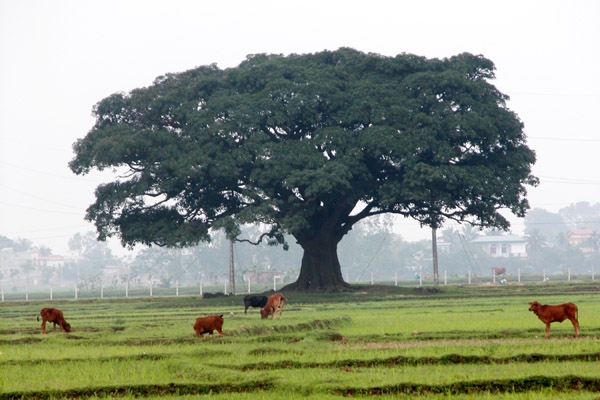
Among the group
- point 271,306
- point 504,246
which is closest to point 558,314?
point 271,306

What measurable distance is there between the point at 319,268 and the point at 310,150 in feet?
24.5

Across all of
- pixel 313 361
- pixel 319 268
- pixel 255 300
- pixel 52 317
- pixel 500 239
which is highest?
pixel 500 239

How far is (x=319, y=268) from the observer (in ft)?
166

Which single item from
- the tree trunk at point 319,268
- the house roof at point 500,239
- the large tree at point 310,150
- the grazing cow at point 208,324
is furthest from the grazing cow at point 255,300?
the house roof at point 500,239

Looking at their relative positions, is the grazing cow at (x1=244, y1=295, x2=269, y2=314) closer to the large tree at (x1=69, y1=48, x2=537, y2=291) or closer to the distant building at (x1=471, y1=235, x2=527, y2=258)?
the large tree at (x1=69, y1=48, x2=537, y2=291)

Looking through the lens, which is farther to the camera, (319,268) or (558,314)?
(319,268)

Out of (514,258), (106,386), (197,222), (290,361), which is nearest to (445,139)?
(197,222)

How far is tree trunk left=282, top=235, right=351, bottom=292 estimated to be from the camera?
5034 centimetres

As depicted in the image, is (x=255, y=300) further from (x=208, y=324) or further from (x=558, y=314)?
(x=558, y=314)

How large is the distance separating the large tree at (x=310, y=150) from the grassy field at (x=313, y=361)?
20.2 metres

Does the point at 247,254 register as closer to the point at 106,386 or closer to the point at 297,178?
the point at 297,178

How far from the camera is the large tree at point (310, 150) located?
46875 millimetres

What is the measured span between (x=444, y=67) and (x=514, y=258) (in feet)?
347

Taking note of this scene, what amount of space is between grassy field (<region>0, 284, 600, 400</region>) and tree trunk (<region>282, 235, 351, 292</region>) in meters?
23.1
